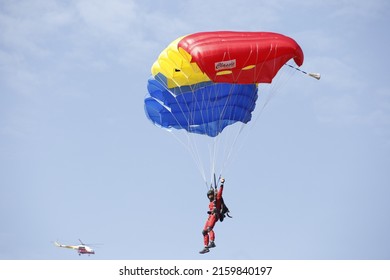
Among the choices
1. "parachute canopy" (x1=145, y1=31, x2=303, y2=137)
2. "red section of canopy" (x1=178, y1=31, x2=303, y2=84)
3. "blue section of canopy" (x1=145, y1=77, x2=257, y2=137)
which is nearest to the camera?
"red section of canopy" (x1=178, y1=31, x2=303, y2=84)

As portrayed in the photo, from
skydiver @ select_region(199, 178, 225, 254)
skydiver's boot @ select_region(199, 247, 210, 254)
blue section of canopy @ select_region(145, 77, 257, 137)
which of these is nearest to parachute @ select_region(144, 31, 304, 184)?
blue section of canopy @ select_region(145, 77, 257, 137)

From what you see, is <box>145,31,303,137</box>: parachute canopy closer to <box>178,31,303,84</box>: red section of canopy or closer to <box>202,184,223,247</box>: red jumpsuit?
<box>178,31,303,84</box>: red section of canopy

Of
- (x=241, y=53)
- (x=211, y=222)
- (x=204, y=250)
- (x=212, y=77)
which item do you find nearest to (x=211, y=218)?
(x=211, y=222)

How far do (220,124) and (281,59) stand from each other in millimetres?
3370

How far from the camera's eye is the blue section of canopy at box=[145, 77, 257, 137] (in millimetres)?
25938

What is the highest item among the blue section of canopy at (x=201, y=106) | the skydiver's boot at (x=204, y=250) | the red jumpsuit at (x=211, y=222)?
the blue section of canopy at (x=201, y=106)

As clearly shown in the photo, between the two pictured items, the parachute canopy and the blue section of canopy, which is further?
the blue section of canopy

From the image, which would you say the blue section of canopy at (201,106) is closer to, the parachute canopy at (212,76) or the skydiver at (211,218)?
the parachute canopy at (212,76)

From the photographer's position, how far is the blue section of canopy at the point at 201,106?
25.9 meters

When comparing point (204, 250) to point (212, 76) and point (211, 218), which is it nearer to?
point (211, 218)

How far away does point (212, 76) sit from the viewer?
917 inches

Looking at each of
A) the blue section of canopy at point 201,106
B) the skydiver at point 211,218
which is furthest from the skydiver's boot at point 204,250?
the blue section of canopy at point 201,106
